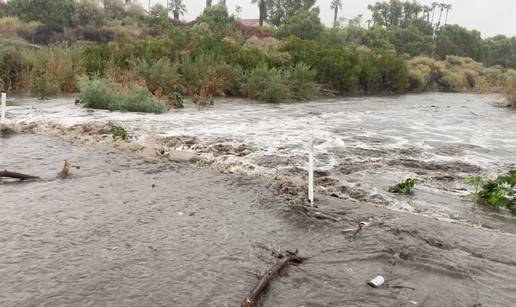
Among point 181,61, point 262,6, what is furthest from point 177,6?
point 181,61

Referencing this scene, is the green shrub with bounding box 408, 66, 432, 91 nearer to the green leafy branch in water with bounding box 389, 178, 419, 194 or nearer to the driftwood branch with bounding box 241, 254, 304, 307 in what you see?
the green leafy branch in water with bounding box 389, 178, 419, 194

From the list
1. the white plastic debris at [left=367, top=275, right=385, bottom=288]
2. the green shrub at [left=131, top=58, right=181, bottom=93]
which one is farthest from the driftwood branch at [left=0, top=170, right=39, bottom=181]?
the green shrub at [left=131, top=58, right=181, bottom=93]

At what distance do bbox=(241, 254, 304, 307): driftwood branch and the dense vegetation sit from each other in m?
8.62

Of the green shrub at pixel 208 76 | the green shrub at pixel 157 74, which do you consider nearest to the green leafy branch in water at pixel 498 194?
the green shrub at pixel 157 74

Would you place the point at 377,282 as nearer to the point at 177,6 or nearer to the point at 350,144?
the point at 350,144

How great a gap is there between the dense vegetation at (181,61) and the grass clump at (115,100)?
2cm

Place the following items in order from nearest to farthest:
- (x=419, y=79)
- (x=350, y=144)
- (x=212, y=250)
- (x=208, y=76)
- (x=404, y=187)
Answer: (x=212, y=250), (x=404, y=187), (x=350, y=144), (x=208, y=76), (x=419, y=79)

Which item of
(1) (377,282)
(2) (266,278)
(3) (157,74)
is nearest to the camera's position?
(2) (266,278)

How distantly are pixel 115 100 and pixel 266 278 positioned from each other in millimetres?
9279

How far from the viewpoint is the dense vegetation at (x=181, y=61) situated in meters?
14.6

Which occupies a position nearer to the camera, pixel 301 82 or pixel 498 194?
pixel 498 194

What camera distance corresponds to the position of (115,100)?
11.9m

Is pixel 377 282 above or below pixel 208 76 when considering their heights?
below

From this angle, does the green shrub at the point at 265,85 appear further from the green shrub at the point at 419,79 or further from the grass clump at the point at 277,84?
the green shrub at the point at 419,79
